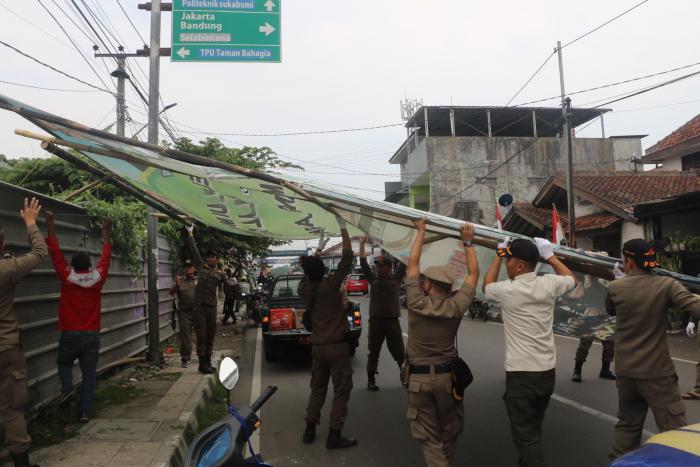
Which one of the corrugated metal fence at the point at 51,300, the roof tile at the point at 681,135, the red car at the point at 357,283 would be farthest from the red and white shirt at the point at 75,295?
the red car at the point at 357,283

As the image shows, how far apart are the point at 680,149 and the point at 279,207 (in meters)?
17.7

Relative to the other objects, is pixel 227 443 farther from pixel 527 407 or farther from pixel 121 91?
pixel 121 91

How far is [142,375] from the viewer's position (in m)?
7.86

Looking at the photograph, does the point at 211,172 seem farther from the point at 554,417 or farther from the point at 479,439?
the point at 554,417

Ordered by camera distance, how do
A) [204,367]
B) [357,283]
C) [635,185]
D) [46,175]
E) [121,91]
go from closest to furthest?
1. [204,367]
2. [121,91]
3. [46,175]
4. [635,185]
5. [357,283]

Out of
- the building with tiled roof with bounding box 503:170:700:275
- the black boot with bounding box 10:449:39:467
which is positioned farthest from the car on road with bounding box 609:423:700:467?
the building with tiled roof with bounding box 503:170:700:275

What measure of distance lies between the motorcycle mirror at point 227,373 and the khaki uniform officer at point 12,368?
7.87 ft

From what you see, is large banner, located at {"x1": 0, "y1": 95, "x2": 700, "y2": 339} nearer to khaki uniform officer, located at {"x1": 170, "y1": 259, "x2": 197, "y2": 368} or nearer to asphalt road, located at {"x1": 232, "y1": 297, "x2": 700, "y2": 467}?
asphalt road, located at {"x1": 232, "y1": 297, "x2": 700, "y2": 467}

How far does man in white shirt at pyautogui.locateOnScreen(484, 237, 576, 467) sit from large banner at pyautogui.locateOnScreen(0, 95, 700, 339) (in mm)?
600

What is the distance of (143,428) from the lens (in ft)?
17.0

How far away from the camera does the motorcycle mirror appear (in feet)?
8.20

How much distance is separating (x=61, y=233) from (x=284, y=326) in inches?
170

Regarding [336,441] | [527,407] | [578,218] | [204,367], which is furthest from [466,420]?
[578,218]

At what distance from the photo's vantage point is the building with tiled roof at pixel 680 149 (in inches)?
697
